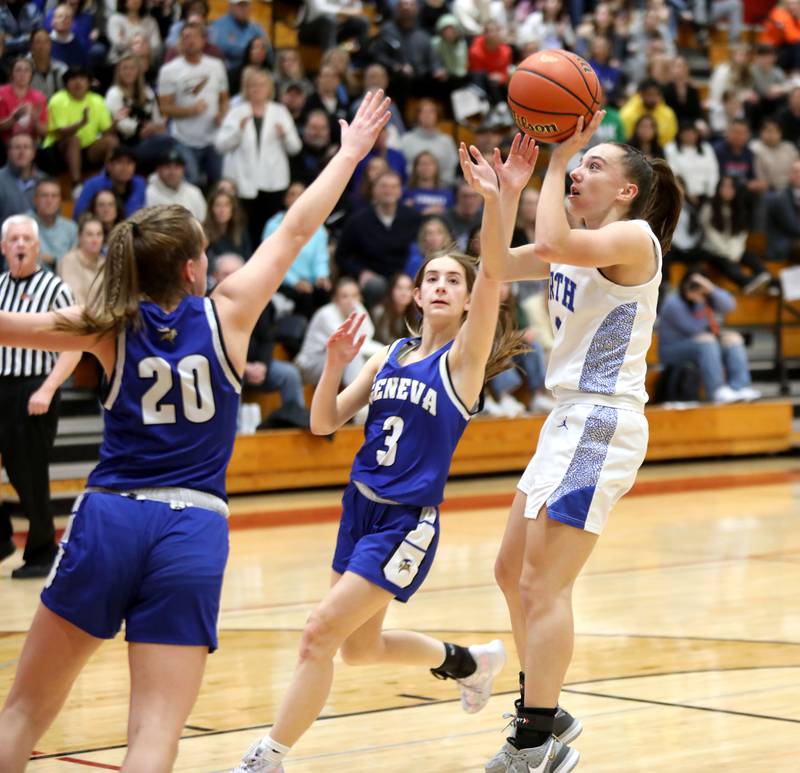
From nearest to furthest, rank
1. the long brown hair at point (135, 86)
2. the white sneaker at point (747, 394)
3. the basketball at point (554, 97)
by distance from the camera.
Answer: the basketball at point (554, 97), the long brown hair at point (135, 86), the white sneaker at point (747, 394)

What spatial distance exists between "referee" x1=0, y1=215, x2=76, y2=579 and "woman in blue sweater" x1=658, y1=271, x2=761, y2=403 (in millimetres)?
7396

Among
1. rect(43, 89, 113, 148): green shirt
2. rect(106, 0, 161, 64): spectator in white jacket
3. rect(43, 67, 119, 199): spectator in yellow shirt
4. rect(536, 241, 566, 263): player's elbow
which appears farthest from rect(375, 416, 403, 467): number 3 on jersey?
rect(106, 0, 161, 64): spectator in white jacket

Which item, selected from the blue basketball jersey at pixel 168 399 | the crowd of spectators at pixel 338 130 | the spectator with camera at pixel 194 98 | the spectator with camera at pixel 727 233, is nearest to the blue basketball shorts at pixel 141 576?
the blue basketball jersey at pixel 168 399

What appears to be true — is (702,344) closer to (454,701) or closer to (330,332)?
(330,332)

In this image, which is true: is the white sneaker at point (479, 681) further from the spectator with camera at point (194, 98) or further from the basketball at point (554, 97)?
the spectator with camera at point (194, 98)

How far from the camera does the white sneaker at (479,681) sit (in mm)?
4902

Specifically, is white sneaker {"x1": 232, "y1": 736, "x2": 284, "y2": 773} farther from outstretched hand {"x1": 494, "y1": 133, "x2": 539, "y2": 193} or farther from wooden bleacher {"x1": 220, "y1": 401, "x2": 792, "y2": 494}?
wooden bleacher {"x1": 220, "y1": 401, "x2": 792, "y2": 494}

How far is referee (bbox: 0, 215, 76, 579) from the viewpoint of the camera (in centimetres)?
766

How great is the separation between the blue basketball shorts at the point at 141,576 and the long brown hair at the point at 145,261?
440 mm

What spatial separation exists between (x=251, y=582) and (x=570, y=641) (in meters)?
3.94

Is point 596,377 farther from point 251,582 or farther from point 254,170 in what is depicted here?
point 254,170

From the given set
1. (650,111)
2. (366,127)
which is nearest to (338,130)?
(650,111)

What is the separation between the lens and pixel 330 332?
11328 millimetres

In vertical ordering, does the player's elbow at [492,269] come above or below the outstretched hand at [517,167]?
below
